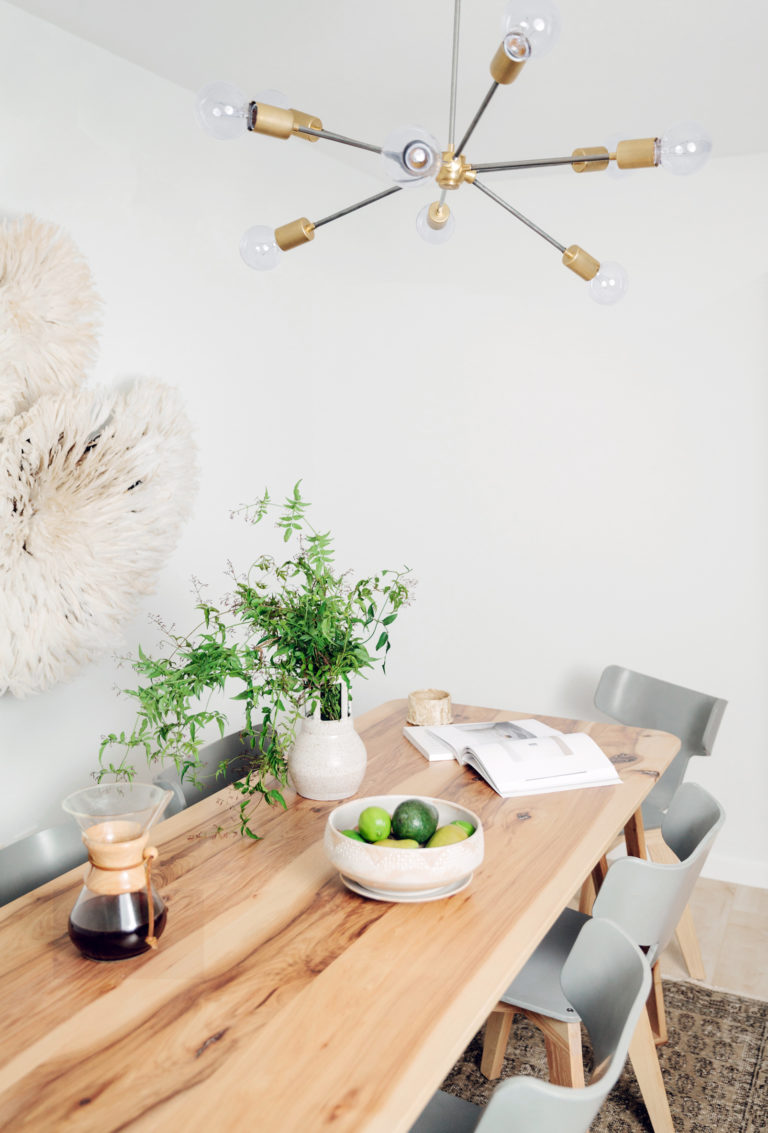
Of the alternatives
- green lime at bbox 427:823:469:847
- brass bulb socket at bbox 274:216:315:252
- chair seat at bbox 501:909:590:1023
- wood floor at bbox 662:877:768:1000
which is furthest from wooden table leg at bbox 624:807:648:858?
brass bulb socket at bbox 274:216:315:252

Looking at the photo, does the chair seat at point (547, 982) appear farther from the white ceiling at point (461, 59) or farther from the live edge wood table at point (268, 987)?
the white ceiling at point (461, 59)

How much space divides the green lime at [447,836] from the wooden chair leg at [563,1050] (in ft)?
1.53

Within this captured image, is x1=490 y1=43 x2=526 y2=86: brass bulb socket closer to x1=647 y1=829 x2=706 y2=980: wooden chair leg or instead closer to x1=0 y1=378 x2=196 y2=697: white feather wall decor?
x1=0 y1=378 x2=196 y2=697: white feather wall decor

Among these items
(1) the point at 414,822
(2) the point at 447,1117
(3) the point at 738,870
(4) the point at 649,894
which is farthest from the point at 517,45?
(3) the point at 738,870

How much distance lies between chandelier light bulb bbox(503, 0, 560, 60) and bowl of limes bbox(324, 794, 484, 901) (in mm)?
1132

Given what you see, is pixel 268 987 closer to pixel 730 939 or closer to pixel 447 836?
pixel 447 836

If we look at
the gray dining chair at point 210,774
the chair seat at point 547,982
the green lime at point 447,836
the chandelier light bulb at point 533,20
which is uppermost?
the chandelier light bulb at point 533,20

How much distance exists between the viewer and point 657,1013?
2.05 m

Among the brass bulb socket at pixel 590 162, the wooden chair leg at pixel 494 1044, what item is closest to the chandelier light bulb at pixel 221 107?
the brass bulb socket at pixel 590 162

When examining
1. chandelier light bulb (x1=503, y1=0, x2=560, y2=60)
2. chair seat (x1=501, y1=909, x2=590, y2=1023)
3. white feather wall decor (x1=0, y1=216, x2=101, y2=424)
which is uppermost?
chandelier light bulb (x1=503, y1=0, x2=560, y2=60)

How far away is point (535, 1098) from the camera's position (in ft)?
2.82

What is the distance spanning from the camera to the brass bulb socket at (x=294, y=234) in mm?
1684

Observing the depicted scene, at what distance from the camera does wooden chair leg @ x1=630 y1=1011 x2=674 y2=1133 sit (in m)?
1.66

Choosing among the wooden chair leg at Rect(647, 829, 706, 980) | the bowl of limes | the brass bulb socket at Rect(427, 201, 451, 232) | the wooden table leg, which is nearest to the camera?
the bowl of limes
